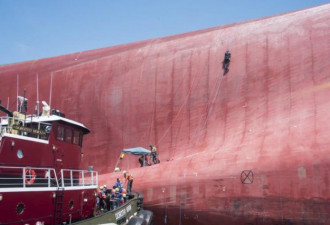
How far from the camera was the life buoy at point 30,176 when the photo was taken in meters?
10.1

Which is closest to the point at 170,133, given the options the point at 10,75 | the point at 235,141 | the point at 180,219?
the point at 235,141

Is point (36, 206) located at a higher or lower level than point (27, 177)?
lower

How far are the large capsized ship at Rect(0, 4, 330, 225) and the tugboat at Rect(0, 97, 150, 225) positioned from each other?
4737 millimetres

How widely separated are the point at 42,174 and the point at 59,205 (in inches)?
42.8

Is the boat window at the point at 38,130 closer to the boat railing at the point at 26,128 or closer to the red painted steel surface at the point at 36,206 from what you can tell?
the boat railing at the point at 26,128

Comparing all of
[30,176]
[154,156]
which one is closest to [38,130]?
[30,176]

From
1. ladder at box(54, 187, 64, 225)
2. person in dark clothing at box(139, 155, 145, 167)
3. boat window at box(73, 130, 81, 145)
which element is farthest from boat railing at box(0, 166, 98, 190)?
person in dark clothing at box(139, 155, 145, 167)

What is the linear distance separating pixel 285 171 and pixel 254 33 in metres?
8.80

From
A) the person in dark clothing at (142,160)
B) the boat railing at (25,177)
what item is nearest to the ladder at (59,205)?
the boat railing at (25,177)

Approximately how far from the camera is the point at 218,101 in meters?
19.2

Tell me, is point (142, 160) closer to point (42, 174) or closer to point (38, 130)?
point (42, 174)

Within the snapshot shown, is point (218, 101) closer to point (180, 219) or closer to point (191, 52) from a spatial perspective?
point (191, 52)

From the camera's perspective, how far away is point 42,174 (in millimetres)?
10789

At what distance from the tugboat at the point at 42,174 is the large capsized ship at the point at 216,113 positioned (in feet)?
15.5
